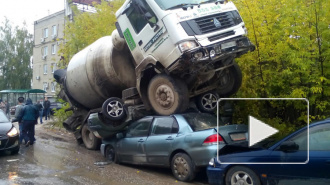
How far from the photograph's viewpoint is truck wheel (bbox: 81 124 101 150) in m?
11.1

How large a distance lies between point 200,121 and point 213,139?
969mm

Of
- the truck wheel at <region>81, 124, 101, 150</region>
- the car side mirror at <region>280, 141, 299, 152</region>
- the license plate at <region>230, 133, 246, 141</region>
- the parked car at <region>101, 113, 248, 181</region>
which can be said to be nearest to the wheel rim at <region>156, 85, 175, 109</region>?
the parked car at <region>101, 113, 248, 181</region>

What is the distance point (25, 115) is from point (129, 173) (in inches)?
211

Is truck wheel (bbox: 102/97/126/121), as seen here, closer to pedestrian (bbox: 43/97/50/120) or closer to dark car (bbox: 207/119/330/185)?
dark car (bbox: 207/119/330/185)

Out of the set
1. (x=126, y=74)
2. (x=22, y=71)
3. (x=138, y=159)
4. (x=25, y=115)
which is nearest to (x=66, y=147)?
(x=25, y=115)

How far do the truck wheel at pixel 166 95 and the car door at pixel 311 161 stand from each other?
3.01 m

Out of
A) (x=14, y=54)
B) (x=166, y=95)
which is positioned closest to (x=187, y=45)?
(x=166, y=95)

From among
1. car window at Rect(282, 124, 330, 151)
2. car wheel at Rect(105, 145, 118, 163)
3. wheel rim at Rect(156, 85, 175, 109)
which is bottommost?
car wheel at Rect(105, 145, 118, 163)

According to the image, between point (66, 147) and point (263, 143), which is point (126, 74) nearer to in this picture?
point (66, 147)

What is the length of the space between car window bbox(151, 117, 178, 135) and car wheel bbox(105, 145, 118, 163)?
67.5 inches

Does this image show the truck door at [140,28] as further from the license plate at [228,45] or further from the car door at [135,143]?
the car door at [135,143]

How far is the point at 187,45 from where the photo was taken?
23.5ft

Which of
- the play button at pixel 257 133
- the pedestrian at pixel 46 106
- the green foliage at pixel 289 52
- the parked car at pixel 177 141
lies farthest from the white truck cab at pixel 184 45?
the pedestrian at pixel 46 106

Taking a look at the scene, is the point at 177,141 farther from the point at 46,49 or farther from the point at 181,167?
the point at 46,49
